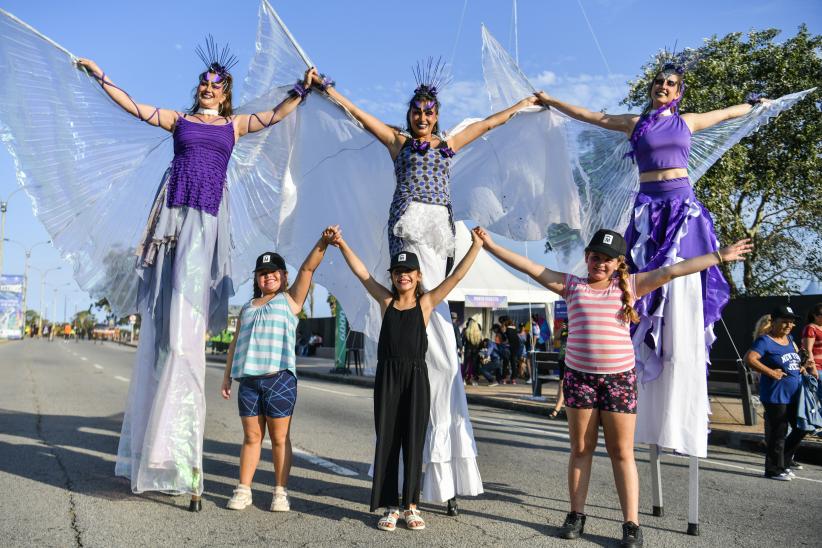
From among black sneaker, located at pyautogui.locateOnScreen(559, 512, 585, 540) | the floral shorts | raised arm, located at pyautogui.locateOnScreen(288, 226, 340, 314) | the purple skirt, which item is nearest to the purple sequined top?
raised arm, located at pyautogui.locateOnScreen(288, 226, 340, 314)

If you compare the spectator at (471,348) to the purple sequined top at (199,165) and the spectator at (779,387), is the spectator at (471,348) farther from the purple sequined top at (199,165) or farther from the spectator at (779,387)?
the purple sequined top at (199,165)

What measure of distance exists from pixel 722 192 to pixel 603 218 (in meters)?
14.3

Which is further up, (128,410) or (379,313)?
(379,313)

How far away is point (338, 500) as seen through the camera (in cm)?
420

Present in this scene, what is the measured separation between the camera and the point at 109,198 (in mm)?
4711

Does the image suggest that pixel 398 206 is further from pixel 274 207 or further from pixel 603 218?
pixel 603 218

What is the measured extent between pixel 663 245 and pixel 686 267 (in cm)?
46

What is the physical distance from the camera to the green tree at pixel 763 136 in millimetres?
17844

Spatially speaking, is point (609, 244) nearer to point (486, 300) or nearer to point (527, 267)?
point (527, 267)

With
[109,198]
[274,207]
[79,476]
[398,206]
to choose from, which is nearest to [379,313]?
[398,206]

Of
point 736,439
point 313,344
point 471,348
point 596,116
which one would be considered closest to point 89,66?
point 596,116

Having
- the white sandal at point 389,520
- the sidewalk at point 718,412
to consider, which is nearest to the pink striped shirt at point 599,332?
the white sandal at point 389,520

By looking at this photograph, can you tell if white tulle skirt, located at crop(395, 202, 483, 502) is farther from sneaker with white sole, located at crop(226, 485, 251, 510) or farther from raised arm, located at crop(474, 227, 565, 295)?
sneaker with white sole, located at crop(226, 485, 251, 510)

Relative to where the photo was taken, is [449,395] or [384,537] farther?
[449,395]
